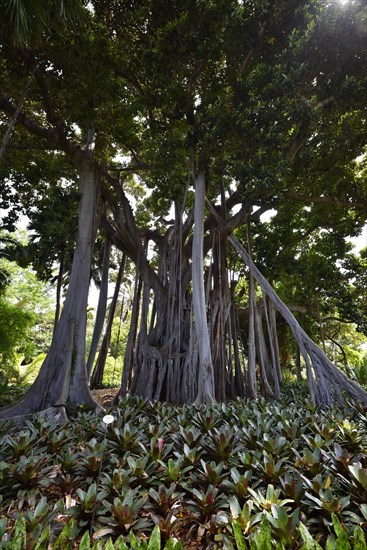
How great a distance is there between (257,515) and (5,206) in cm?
726

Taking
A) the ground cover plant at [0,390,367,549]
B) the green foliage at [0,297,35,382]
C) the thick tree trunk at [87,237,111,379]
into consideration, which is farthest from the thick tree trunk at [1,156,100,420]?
the green foliage at [0,297,35,382]

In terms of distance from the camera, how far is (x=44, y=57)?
4.90 m

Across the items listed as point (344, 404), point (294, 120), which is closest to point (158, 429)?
point (344, 404)

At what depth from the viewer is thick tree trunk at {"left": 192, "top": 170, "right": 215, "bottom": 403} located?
433 cm

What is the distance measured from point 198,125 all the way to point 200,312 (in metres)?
2.84

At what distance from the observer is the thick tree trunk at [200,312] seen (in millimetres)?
4328

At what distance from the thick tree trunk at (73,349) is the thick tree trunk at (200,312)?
1.57m

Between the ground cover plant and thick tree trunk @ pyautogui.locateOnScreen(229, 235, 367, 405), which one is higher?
thick tree trunk @ pyautogui.locateOnScreen(229, 235, 367, 405)

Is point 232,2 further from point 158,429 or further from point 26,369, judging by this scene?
point 26,369

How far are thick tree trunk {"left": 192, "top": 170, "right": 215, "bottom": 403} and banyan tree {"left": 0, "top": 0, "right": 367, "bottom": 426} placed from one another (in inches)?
0.8

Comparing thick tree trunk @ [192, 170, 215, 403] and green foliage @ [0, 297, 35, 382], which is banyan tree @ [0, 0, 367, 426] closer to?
thick tree trunk @ [192, 170, 215, 403]

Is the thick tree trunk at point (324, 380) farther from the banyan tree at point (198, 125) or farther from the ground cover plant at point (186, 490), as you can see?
the ground cover plant at point (186, 490)

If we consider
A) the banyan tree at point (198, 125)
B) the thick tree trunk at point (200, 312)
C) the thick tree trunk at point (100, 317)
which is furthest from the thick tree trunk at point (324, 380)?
the thick tree trunk at point (100, 317)

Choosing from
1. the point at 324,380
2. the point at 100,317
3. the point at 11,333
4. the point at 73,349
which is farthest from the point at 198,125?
the point at 11,333
